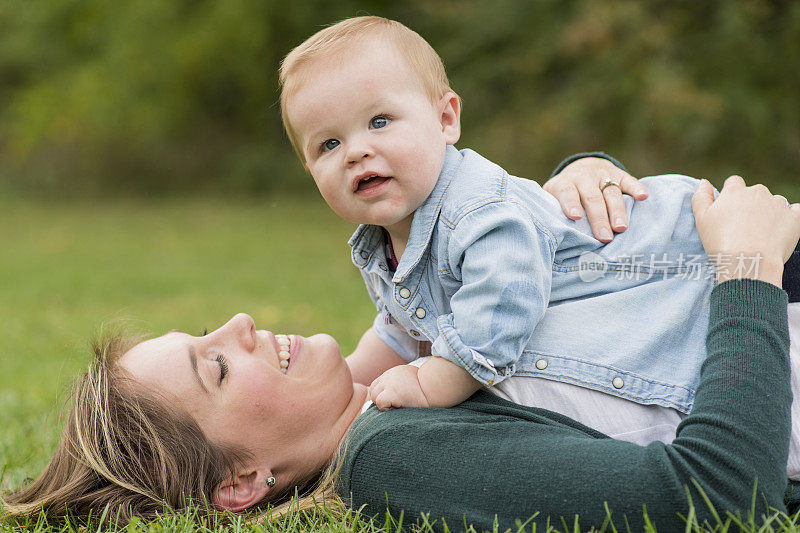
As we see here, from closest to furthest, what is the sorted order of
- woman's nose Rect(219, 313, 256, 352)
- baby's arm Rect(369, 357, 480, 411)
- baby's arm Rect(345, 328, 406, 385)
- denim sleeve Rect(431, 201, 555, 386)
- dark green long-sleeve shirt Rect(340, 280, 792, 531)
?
dark green long-sleeve shirt Rect(340, 280, 792, 531) < denim sleeve Rect(431, 201, 555, 386) < baby's arm Rect(369, 357, 480, 411) < woman's nose Rect(219, 313, 256, 352) < baby's arm Rect(345, 328, 406, 385)

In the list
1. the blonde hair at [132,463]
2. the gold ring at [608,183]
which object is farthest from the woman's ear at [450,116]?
the blonde hair at [132,463]

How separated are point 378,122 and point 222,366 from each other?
0.86 meters

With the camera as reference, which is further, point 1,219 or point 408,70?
point 1,219

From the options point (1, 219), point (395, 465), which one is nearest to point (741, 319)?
point (395, 465)

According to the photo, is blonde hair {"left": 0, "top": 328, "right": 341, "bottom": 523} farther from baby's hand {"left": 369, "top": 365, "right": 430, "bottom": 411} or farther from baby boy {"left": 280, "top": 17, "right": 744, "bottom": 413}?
baby boy {"left": 280, "top": 17, "right": 744, "bottom": 413}

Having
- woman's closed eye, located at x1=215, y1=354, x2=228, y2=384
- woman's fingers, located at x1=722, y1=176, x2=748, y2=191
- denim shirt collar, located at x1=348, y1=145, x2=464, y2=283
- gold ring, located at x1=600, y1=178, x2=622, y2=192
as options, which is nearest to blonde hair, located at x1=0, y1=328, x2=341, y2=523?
woman's closed eye, located at x1=215, y1=354, x2=228, y2=384

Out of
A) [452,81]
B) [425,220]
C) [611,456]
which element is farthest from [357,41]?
[452,81]

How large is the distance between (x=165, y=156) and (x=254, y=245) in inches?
376

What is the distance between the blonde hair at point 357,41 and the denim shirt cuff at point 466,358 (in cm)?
70

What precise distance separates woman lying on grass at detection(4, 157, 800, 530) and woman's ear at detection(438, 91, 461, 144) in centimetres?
74

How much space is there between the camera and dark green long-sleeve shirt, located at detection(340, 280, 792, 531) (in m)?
1.97

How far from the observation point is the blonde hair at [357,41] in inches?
93.9

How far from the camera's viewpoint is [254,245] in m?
13.6

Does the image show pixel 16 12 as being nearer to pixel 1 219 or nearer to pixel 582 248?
pixel 1 219
